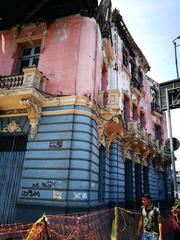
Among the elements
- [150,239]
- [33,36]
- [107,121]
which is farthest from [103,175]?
[33,36]

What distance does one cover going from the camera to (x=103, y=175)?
1040 centimetres

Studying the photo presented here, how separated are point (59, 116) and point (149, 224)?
214 inches

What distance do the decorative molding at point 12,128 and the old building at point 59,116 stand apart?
3 cm

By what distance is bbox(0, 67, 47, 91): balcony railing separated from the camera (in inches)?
335

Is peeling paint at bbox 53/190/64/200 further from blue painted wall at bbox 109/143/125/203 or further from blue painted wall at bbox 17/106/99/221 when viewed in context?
blue painted wall at bbox 109/143/125/203

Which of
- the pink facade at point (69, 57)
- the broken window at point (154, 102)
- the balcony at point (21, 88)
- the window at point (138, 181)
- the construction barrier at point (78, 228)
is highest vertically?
the broken window at point (154, 102)

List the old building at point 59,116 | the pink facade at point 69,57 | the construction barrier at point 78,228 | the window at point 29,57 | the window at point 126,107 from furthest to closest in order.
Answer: the window at point 126,107 → the window at point 29,57 → the pink facade at point 69,57 → the old building at point 59,116 → the construction barrier at point 78,228

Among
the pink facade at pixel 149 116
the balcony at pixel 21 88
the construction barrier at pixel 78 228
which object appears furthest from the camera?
the pink facade at pixel 149 116

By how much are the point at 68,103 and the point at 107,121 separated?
2329mm

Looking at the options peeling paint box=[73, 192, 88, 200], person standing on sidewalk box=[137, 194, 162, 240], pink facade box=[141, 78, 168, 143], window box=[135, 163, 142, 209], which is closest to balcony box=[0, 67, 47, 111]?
peeling paint box=[73, 192, 88, 200]

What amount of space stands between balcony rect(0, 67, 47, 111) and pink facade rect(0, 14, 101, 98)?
939 mm

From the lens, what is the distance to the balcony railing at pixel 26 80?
852 cm

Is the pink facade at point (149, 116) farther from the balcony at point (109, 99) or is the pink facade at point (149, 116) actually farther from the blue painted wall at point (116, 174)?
the balcony at point (109, 99)

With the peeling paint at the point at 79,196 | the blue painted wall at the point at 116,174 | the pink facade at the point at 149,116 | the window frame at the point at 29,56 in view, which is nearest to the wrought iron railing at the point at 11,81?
the window frame at the point at 29,56
